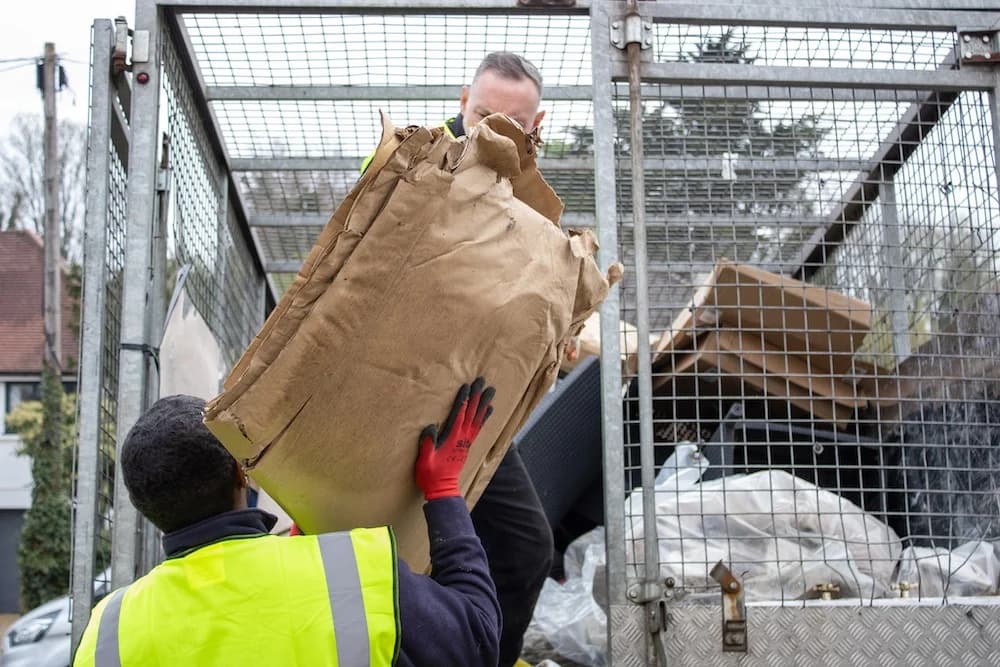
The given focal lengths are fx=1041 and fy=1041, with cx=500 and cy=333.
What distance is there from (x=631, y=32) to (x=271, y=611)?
202 cm

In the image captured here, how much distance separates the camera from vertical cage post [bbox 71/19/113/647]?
2773 millimetres

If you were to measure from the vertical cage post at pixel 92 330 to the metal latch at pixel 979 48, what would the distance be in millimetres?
2576

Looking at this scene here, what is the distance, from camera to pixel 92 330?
9.41ft

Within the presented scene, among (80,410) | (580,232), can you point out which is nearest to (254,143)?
(80,410)

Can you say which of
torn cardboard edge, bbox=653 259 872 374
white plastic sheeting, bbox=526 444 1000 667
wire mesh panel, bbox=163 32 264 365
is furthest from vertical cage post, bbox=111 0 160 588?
torn cardboard edge, bbox=653 259 872 374

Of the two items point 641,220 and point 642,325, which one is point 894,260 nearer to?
point 641,220

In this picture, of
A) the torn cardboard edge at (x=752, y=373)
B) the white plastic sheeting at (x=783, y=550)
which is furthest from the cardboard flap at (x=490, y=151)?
the torn cardboard edge at (x=752, y=373)

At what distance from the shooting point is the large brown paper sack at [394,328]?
1.77 m

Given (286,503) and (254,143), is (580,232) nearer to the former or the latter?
(286,503)

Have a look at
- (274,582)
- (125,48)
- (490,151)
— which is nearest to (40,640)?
(125,48)

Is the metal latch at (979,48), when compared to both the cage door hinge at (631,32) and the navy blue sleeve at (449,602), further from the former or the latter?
the navy blue sleeve at (449,602)

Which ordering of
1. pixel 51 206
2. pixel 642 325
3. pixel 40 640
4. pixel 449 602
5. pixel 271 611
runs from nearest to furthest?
pixel 271 611, pixel 449 602, pixel 642 325, pixel 40 640, pixel 51 206

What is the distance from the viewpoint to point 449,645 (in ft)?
6.03

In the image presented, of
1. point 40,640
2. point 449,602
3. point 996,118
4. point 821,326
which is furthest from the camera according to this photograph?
point 40,640
